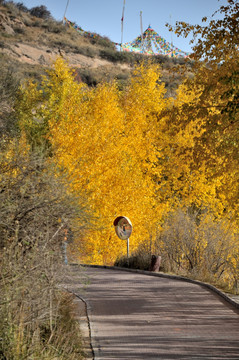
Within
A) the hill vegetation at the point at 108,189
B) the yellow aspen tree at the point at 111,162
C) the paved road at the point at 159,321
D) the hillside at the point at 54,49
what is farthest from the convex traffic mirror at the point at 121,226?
the hillside at the point at 54,49

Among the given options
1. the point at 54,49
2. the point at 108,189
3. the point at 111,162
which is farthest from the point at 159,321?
the point at 54,49

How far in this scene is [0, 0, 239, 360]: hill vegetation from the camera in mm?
7027

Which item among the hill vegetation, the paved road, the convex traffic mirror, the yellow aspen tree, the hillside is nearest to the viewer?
the hill vegetation

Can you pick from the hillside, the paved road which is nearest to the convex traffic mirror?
the paved road

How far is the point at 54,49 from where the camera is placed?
81.1 metres

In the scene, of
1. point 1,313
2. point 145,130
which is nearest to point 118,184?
point 145,130

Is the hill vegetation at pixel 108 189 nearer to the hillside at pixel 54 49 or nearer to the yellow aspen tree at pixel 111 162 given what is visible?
the yellow aspen tree at pixel 111 162

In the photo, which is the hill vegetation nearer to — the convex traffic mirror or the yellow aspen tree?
the yellow aspen tree

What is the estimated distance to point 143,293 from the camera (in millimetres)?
13297

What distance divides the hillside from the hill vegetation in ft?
112

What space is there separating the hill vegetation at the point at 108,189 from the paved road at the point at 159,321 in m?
0.76

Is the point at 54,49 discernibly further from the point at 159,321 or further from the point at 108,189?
the point at 159,321

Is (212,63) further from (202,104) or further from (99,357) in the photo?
(99,357)

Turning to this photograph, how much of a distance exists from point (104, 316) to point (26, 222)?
147 inches
